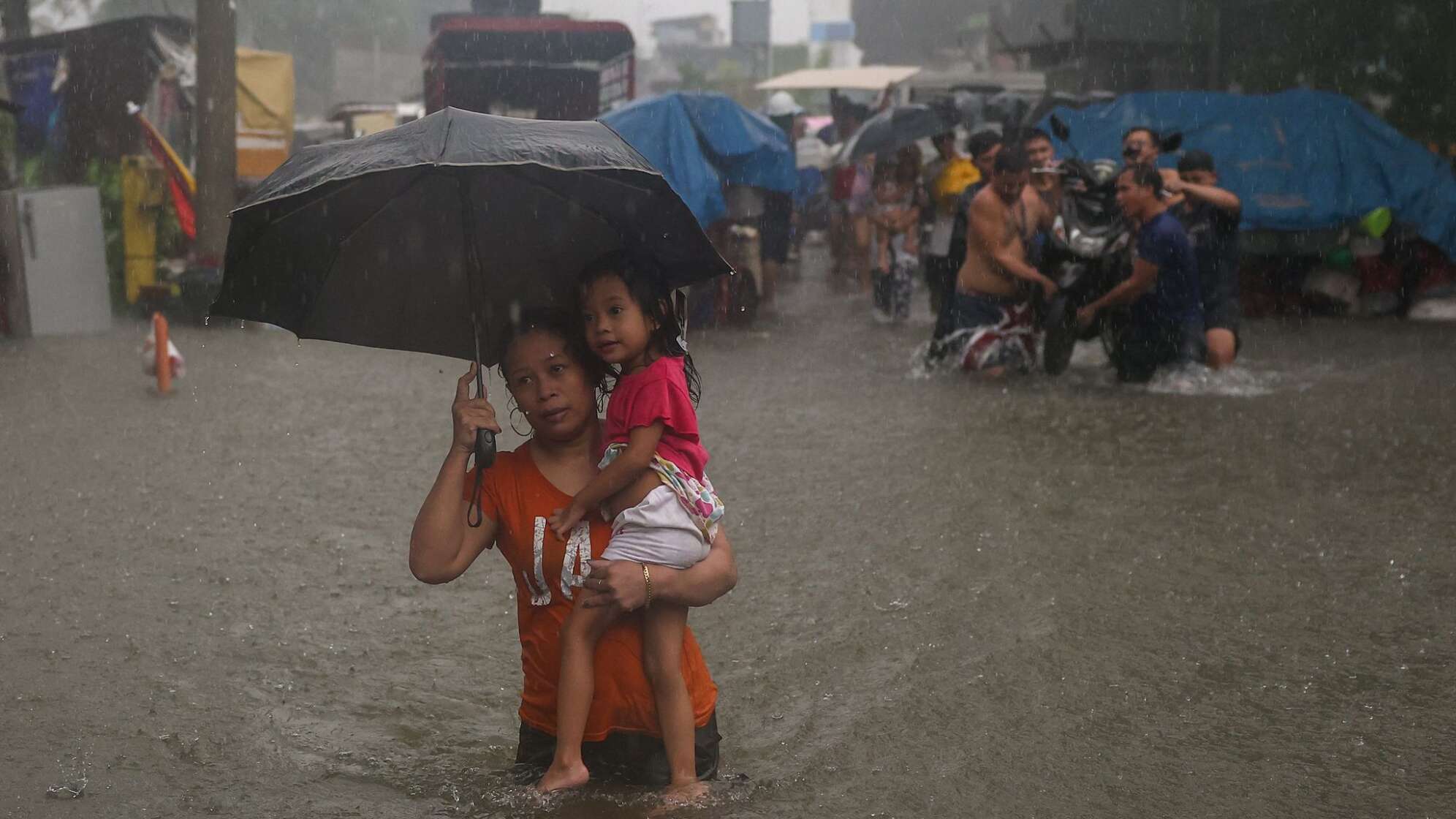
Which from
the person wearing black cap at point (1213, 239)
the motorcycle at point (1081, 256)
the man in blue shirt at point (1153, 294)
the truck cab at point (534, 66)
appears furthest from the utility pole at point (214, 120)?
the person wearing black cap at point (1213, 239)

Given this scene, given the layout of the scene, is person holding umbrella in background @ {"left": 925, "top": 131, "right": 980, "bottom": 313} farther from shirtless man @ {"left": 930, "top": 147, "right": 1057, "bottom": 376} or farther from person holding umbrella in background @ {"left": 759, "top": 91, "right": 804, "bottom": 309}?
shirtless man @ {"left": 930, "top": 147, "right": 1057, "bottom": 376}

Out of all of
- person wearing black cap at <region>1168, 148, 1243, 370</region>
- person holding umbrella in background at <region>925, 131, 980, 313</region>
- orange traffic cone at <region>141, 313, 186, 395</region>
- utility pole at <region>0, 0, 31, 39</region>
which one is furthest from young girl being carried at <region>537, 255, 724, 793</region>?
utility pole at <region>0, 0, 31, 39</region>

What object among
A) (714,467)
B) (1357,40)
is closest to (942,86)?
(1357,40)

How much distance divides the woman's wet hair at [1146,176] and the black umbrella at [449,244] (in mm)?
7124

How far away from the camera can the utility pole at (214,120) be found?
1647 cm

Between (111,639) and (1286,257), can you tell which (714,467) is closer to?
(111,639)

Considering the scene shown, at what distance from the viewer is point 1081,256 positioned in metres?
11.0

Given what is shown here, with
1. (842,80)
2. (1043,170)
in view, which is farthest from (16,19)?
(1043,170)

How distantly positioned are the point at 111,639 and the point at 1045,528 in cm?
364

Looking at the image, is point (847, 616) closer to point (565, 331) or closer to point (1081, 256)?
point (565, 331)

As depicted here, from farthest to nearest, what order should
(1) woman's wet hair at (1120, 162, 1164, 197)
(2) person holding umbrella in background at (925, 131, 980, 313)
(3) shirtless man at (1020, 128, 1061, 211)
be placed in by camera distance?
(2) person holding umbrella in background at (925, 131, 980, 313) → (3) shirtless man at (1020, 128, 1061, 211) → (1) woman's wet hair at (1120, 162, 1164, 197)

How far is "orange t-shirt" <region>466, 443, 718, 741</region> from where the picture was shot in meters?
3.46

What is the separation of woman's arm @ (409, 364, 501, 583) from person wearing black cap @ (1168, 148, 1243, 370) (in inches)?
308

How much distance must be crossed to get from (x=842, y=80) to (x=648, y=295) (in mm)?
27601
